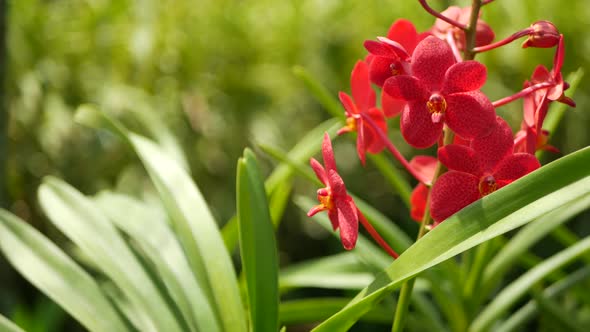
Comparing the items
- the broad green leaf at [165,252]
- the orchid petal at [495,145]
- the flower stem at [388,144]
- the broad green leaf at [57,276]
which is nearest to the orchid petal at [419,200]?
the flower stem at [388,144]

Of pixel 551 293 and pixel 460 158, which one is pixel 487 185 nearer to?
pixel 460 158

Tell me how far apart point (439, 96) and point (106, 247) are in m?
0.51

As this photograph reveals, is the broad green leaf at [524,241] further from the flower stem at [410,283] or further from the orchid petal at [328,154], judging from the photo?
the orchid petal at [328,154]

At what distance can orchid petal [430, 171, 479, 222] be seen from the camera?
59cm

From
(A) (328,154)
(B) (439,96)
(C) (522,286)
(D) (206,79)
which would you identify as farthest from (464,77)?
(D) (206,79)

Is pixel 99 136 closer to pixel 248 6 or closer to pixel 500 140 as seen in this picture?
pixel 248 6

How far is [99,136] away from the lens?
6.45ft

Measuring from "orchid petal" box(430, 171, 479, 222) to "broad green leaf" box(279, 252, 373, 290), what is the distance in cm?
52

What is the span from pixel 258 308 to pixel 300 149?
0.49m

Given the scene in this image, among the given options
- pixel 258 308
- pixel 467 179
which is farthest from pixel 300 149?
pixel 467 179

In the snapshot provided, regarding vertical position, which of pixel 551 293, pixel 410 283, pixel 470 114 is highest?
pixel 470 114

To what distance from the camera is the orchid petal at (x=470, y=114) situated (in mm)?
575

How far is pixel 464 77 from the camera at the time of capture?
0.59 meters

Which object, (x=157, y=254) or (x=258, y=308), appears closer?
(x=258, y=308)
